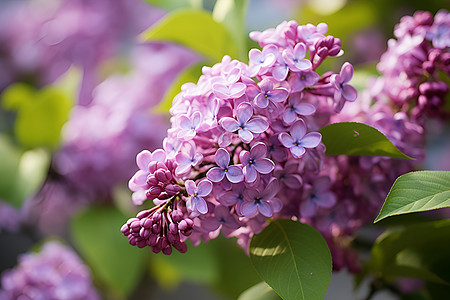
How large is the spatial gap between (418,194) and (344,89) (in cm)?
11

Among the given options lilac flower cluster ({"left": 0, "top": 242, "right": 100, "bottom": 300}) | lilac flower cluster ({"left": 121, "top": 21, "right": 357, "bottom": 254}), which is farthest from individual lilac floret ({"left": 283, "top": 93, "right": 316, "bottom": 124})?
lilac flower cluster ({"left": 0, "top": 242, "right": 100, "bottom": 300})

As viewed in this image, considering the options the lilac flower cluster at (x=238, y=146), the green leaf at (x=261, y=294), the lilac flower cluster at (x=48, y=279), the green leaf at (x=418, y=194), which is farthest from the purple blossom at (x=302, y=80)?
the lilac flower cluster at (x=48, y=279)

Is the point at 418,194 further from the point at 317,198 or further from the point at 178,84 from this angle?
the point at 178,84

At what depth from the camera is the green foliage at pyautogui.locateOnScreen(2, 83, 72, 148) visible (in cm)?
81

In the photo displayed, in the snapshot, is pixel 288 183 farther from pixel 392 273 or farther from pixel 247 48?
pixel 247 48

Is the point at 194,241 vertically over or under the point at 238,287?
over

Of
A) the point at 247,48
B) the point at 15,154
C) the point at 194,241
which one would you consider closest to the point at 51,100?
the point at 15,154

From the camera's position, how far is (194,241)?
431mm

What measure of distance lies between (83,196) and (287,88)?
559 millimetres

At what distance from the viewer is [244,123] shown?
0.38 metres

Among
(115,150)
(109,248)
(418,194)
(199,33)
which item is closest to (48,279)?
(109,248)

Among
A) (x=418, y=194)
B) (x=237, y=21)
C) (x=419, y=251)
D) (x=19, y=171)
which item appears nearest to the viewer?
(x=418, y=194)

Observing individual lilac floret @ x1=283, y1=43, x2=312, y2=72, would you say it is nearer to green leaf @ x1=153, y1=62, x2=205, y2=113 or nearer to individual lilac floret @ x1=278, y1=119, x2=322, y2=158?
individual lilac floret @ x1=278, y1=119, x2=322, y2=158

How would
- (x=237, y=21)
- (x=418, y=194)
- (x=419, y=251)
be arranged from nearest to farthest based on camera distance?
(x=418, y=194)
(x=419, y=251)
(x=237, y=21)
